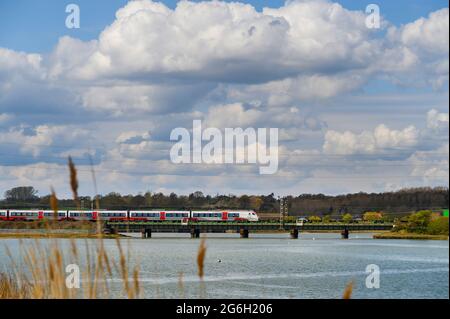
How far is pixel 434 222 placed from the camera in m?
138

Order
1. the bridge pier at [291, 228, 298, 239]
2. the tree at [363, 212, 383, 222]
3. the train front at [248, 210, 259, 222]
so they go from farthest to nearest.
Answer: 1. the tree at [363, 212, 383, 222]
2. the bridge pier at [291, 228, 298, 239]
3. the train front at [248, 210, 259, 222]

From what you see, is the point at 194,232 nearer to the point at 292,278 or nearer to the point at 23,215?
the point at 23,215

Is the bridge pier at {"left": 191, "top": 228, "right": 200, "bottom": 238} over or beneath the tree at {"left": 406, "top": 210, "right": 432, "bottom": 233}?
beneath

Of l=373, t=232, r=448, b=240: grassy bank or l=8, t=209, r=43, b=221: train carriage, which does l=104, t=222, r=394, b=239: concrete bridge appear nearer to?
l=373, t=232, r=448, b=240: grassy bank

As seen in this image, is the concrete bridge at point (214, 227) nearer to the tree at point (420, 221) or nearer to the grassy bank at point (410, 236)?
the grassy bank at point (410, 236)

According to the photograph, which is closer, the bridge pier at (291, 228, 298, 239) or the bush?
the bush

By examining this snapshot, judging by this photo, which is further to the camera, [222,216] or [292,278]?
[222,216]

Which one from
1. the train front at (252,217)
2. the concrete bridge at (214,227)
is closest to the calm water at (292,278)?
the concrete bridge at (214,227)

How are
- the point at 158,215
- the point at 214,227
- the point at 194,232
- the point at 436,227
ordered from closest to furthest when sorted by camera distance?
the point at 436,227, the point at 214,227, the point at 158,215, the point at 194,232

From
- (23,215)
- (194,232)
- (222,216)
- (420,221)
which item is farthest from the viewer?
(194,232)
